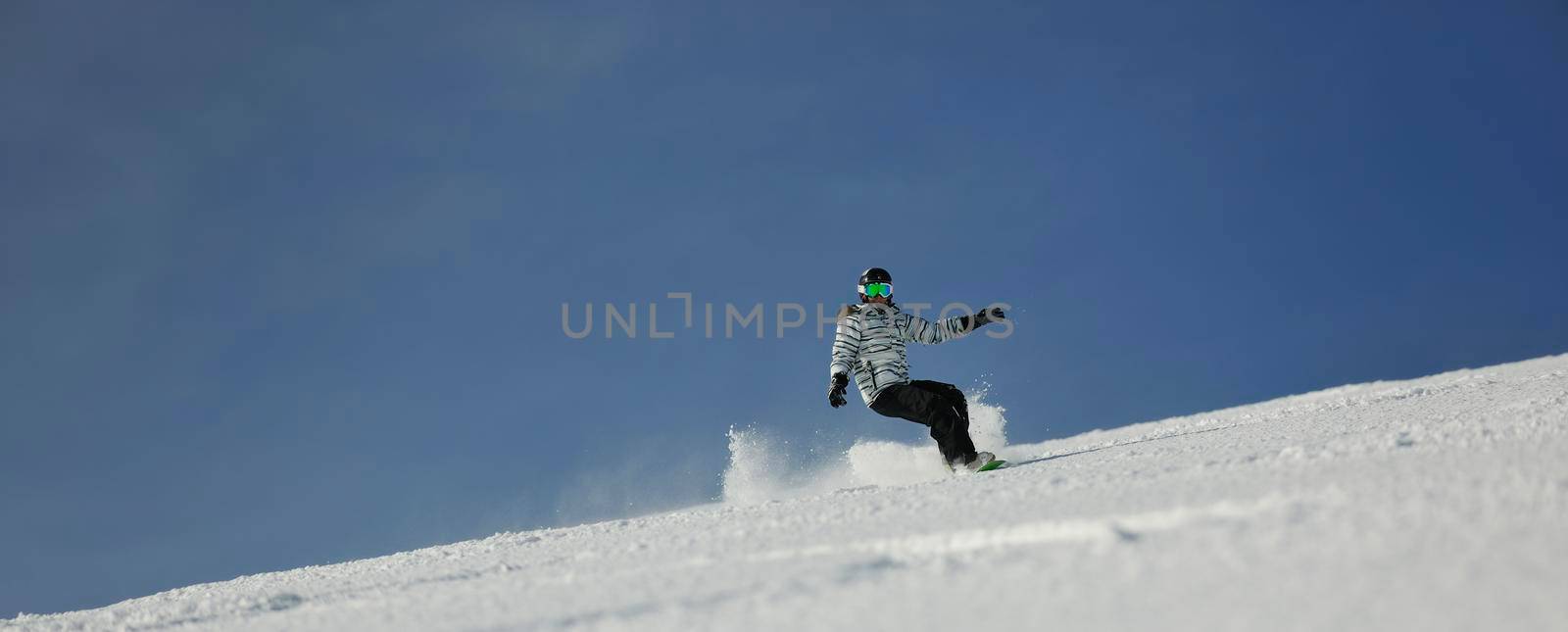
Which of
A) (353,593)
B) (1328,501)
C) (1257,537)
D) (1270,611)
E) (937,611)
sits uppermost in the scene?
(353,593)

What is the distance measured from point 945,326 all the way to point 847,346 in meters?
1.24

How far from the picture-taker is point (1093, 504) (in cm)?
358

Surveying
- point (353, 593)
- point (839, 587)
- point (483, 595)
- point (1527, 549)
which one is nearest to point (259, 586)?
point (353, 593)

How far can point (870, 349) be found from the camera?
28.7 feet

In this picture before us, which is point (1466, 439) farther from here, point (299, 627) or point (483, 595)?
point (299, 627)

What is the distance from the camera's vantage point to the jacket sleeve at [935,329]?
9305mm

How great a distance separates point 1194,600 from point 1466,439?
299cm

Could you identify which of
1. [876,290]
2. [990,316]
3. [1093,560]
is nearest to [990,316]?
[990,316]

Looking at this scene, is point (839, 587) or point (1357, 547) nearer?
point (1357, 547)

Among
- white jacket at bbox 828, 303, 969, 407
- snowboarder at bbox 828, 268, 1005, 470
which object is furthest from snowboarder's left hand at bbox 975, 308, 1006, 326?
white jacket at bbox 828, 303, 969, 407

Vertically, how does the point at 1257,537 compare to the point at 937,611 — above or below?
above

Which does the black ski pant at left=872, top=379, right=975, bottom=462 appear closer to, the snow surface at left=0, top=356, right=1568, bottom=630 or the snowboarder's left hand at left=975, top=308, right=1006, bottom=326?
the snowboarder's left hand at left=975, top=308, right=1006, bottom=326

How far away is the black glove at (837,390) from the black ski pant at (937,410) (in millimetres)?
359

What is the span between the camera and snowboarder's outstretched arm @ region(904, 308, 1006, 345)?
30.5 ft
